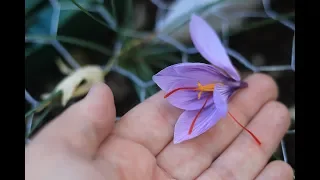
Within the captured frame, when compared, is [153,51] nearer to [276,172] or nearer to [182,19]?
[182,19]

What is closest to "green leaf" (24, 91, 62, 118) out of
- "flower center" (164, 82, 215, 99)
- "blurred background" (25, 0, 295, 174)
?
"blurred background" (25, 0, 295, 174)

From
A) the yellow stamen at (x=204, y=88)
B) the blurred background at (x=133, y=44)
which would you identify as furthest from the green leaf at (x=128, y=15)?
the yellow stamen at (x=204, y=88)

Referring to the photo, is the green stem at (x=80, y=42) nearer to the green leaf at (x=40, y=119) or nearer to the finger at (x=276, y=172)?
the green leaf at (x=40, y=119)

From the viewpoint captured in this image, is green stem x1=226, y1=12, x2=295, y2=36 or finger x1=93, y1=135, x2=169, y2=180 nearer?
finger x1=93, y1=135, x2=169, y2=180

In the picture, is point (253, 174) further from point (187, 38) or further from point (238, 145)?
point (187, 38)

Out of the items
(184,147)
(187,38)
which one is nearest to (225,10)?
(187,38)

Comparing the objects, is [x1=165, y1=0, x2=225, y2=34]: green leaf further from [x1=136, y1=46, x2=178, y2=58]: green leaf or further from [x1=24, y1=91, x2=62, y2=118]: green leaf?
[x1=24, y1=91, x2=62, y2=118]: green leaf

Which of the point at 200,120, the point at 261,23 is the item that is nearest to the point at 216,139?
the point at 200,120

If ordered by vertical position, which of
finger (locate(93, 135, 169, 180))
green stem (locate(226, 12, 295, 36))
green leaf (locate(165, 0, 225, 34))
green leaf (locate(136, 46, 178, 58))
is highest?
green leaf (locate(165, 0, 225, 34))
